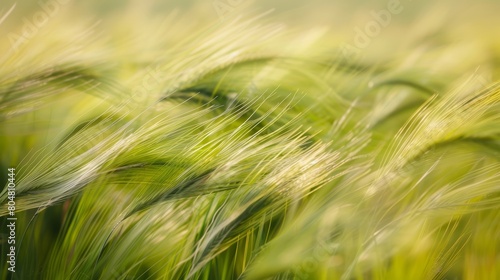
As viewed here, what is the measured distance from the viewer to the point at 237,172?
1.04m

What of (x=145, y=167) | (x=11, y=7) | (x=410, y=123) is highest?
(x=11, y=7)

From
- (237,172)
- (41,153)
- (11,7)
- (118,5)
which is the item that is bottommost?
(237,172)

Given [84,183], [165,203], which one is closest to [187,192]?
[165,203]

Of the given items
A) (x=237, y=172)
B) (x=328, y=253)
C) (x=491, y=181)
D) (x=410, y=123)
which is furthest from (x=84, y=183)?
(x=491, y=181)

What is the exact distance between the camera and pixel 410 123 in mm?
1063

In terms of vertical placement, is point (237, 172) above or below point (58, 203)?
below

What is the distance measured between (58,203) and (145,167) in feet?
0.76

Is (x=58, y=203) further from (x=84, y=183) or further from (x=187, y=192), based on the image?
(x=187, y=192)

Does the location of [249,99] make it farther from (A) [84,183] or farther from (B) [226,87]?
(A) [84,183]

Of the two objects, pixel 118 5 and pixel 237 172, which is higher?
pixel 118 5

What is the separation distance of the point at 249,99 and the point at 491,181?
0.62 metres

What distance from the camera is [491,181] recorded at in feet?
3.44

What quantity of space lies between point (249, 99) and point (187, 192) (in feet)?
0.89

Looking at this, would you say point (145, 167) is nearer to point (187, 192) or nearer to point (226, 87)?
point (187, 192)
